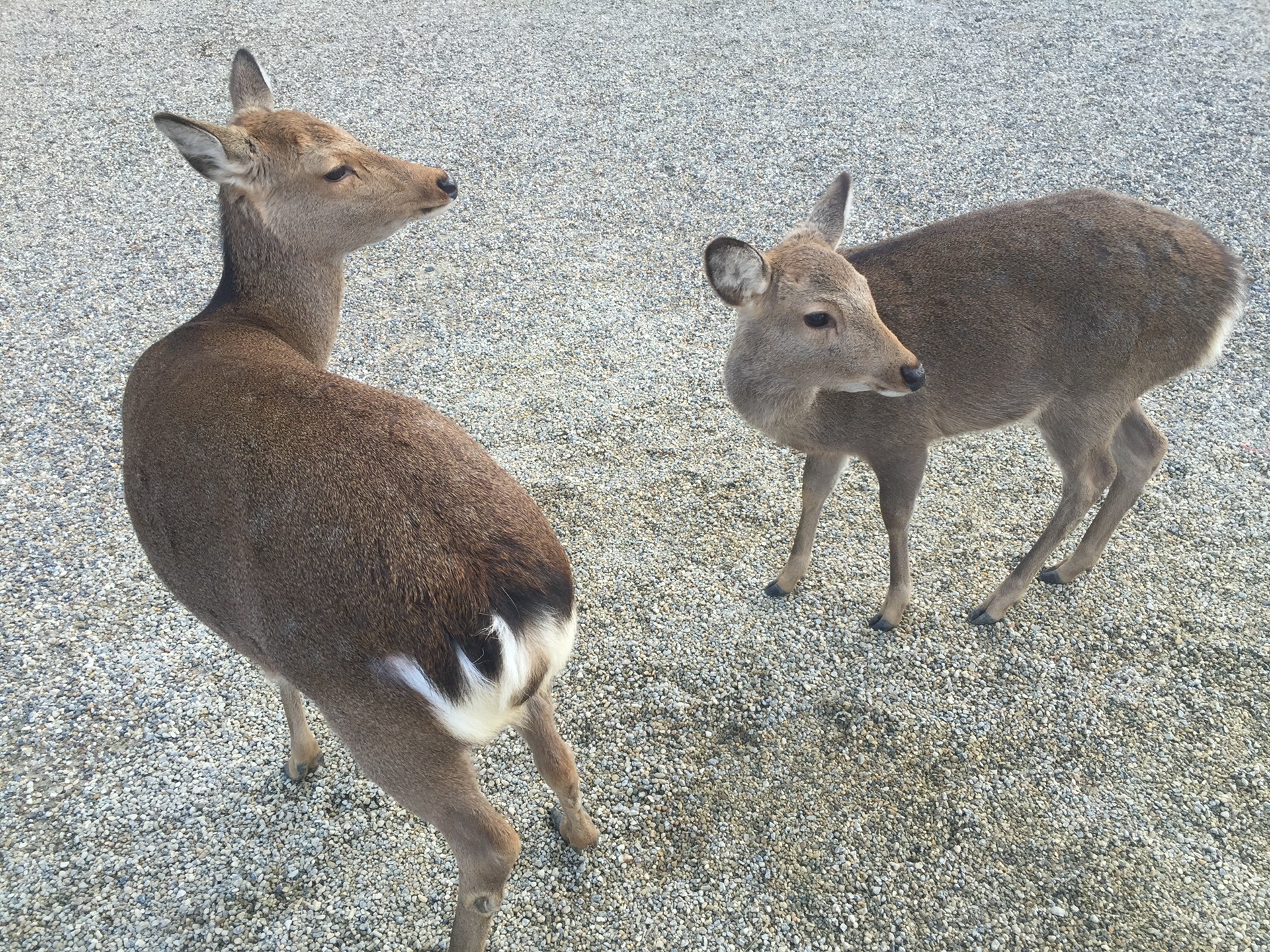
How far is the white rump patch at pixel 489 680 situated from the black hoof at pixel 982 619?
2.24 m

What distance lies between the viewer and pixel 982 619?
3.66 m

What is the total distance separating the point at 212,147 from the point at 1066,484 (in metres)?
3.30

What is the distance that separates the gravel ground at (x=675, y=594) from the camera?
282 cm

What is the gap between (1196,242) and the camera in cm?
328

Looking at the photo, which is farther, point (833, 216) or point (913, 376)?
point (833, 216)

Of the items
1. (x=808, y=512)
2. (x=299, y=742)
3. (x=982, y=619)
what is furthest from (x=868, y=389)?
(x=299, y=742)

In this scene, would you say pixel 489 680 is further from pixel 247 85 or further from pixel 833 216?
pixel 247 85

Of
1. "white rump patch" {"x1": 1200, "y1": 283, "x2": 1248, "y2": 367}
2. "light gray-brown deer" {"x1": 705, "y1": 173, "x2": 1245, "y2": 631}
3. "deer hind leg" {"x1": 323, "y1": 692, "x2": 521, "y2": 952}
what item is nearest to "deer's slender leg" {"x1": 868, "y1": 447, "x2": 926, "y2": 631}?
"light gray-brown deer" {"x1": 705, "y1": 173, "x2": 1245, "y2": 631}

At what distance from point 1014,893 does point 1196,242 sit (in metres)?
2.34

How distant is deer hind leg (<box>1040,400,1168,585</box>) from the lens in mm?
3729

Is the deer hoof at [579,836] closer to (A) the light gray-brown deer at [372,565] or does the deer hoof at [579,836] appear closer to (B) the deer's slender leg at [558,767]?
(B) the deer's slender leg at [558,767]

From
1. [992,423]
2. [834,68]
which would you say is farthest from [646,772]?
[834,68]

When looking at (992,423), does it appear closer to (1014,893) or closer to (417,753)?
(1014,893)

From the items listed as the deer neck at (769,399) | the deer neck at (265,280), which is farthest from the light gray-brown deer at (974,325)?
the deer neck at (265,280)
